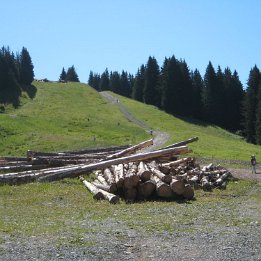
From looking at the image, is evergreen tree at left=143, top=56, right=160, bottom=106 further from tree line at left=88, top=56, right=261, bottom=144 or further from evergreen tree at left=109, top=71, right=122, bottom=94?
evergreen tree at left=109, top=71, right=122, bottom=94

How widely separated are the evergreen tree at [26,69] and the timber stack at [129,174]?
3393 inches

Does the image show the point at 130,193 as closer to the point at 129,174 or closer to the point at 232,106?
the point at 129,174

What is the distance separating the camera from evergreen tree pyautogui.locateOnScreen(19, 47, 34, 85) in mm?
115312

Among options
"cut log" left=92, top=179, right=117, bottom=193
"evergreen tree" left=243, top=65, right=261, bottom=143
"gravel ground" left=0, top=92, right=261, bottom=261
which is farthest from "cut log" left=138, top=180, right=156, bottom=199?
"evergreen tree" left=243, top=65, right=261, bottom=143

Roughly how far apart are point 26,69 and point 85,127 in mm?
49107

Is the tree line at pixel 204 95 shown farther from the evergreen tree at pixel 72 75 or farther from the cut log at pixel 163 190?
the cut log at pixel 163 190

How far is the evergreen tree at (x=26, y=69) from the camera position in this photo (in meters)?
115

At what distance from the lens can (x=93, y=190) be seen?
21422 mm

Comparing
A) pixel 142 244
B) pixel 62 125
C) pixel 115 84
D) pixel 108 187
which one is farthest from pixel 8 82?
pixel 142 244

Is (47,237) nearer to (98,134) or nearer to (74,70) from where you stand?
(98,134)

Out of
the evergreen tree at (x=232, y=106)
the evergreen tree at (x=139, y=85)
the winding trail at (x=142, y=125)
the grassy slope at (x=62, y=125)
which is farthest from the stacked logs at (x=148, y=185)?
the evergreen tree at (x=139, y=85)

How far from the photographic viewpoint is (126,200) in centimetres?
1977

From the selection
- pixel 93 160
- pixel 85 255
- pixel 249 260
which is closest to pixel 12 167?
pixel 93 160

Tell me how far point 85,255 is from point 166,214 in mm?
6292
